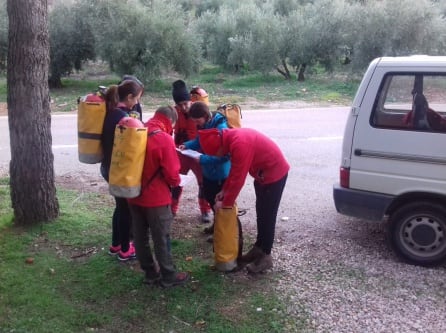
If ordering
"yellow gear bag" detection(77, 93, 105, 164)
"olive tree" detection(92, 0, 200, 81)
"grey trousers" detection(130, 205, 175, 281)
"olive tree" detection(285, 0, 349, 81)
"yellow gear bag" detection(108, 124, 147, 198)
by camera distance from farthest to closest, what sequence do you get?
1. "olive tree" detection(285, 0, 349, 81)
2. "olive tree" detection(92, 0, 200, 81)
3. "yellow gear bag" detection(77, 93, 105, 164)
4. "grey trousers" detection(130, 205, 175, 281)
5. "yellow gear bag" detection(108, 124, 147, 198)

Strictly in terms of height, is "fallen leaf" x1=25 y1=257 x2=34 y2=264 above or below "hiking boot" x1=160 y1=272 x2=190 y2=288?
below

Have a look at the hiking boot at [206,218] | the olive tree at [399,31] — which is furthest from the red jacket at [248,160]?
the olive tree at [399,31]

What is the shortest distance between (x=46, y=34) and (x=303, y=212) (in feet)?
11.6

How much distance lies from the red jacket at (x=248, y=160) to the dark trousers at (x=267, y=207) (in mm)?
65

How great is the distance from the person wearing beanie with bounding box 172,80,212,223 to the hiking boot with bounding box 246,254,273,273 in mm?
1149

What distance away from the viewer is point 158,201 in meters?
4.21

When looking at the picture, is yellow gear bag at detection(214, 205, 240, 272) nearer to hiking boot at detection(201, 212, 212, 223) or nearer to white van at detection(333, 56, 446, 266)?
white van at detection(333, 56, 446, 266)

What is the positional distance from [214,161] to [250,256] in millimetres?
925

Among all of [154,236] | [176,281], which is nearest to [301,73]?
[176,281]

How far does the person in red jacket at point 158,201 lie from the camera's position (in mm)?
4129

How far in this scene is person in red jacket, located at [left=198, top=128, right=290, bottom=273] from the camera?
14.1ft

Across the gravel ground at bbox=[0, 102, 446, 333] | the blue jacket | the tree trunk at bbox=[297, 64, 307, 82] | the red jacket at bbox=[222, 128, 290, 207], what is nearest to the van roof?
the red jacket at bbox=[222, 128, 290, 207]

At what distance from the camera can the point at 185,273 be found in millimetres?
4715

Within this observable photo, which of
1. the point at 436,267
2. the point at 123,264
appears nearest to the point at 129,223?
the point at 123,264
